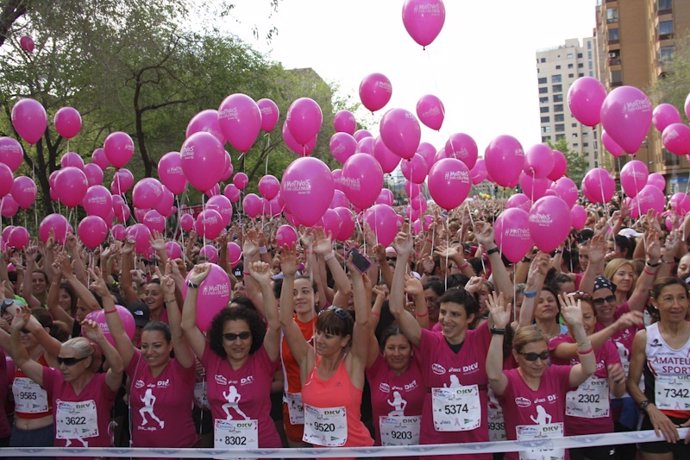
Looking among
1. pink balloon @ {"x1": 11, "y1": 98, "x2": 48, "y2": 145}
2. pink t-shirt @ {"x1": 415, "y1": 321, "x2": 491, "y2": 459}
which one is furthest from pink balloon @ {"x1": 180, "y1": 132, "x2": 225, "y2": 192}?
pink balloon @ {"x1": 11, "y1": 98, "x2": 48, "y2": 145}

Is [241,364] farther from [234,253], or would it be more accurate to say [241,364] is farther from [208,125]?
[234,253]

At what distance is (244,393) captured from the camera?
410 centimetres

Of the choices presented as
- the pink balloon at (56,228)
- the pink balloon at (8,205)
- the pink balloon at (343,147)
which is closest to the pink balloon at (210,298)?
the pink balloon at (56,228)

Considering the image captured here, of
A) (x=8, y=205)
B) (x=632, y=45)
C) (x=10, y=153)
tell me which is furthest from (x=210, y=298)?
(x=632, y=45)

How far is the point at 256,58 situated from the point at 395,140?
49.7 ft

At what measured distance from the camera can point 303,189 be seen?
5023 mm

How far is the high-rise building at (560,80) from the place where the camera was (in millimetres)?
148125

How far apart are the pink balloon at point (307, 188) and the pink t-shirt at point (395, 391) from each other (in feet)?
4.23

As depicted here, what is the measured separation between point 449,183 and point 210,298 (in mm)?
2596

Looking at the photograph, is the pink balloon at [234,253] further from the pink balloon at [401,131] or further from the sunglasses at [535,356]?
the sunglasses at [535,356]

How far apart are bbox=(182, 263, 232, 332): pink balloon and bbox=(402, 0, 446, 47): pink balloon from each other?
11.2 ft

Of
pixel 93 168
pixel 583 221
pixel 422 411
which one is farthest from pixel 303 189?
pixel 93 168

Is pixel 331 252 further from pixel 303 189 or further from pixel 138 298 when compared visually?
pixel 138 298

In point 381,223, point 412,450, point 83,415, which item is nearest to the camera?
point 412,450
